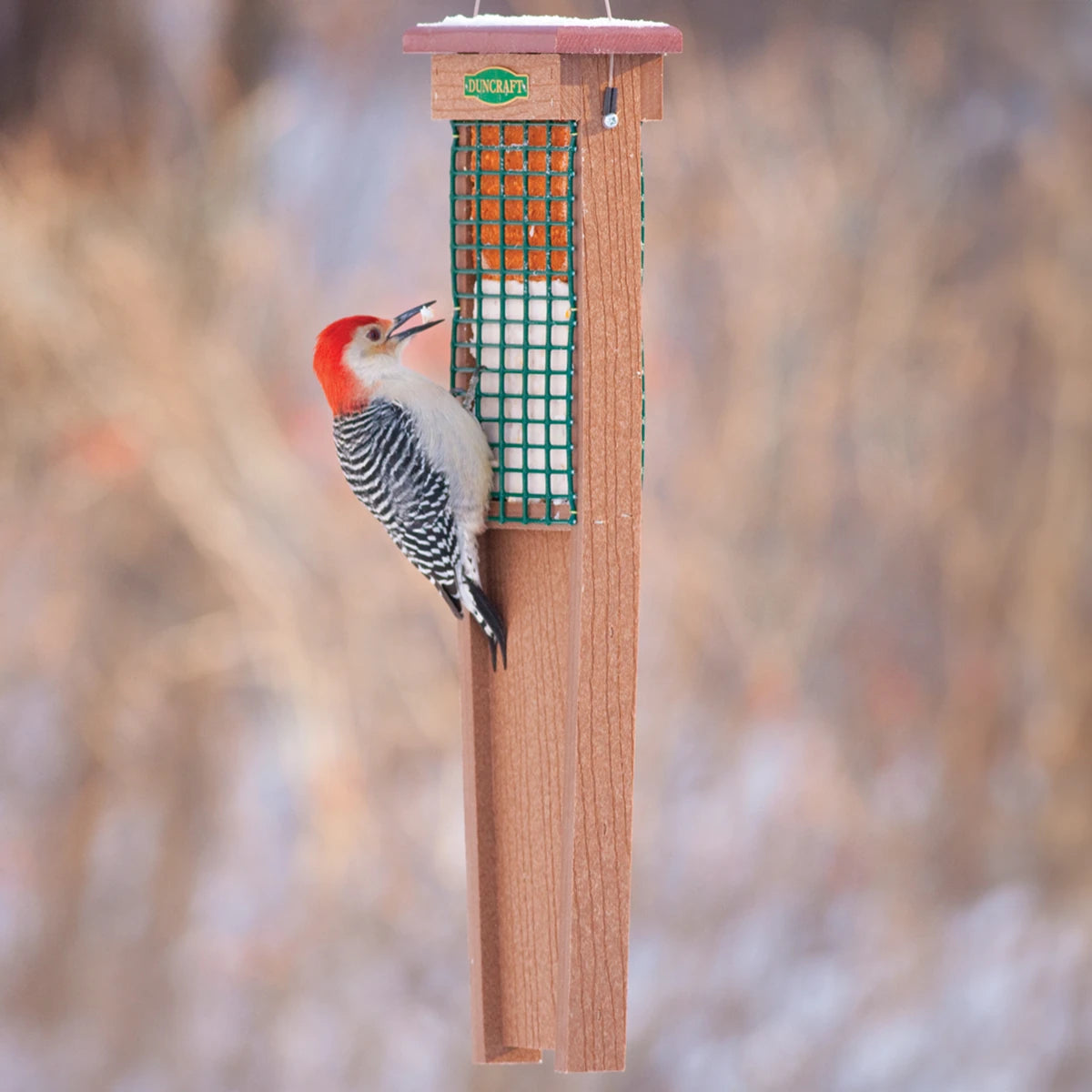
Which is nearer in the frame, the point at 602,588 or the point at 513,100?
the point at 513,100

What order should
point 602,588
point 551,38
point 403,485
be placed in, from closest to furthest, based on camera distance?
point 551,38 < point 602,588 < point 403,485

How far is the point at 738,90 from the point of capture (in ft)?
11.8

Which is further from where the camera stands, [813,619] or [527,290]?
[813,619]

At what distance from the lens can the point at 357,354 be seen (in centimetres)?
220

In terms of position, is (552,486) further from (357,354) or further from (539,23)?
(539,23)

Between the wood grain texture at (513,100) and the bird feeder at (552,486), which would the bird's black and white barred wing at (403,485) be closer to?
the bird feeder at (552,486)

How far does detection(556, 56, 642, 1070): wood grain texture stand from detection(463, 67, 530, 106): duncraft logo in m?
0.06

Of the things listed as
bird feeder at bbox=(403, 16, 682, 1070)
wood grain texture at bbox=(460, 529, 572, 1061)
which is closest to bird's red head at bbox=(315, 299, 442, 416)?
bird feeder at bbox=(403, 16, 682, 1070)

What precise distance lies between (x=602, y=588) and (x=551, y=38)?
2.33ft

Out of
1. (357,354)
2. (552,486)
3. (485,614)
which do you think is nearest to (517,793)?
(485,614)

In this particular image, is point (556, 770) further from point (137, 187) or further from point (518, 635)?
point (137, 187)

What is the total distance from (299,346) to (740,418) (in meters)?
1.08

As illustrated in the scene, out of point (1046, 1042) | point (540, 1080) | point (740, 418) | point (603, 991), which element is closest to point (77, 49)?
point (740, 418)

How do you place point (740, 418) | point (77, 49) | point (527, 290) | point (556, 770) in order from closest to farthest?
1. point (527, 290)
2. point (556, 770)
3. point (77, 49)
4. point (740, 418)
